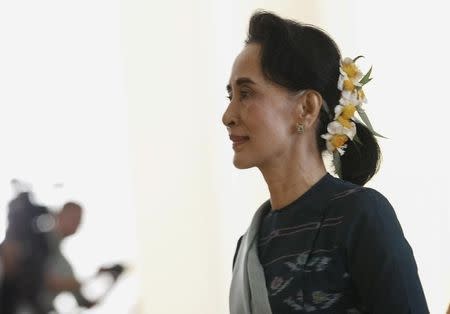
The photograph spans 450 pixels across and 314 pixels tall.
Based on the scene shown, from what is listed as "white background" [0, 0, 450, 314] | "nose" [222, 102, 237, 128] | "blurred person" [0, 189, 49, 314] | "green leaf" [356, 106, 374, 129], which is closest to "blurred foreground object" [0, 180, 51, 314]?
"blurred person" [0, 189, 49, 314]

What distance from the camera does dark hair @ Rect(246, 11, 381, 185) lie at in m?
1.01

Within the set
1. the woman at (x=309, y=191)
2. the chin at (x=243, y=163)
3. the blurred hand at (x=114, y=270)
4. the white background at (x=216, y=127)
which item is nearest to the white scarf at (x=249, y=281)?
the woman at (x=309, y=191)

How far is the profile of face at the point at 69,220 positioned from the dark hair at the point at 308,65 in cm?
80

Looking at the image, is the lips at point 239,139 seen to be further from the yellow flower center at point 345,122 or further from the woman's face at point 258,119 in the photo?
the yellow flower center at point 345,122

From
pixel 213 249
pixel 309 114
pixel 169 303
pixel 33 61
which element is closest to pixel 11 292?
pixel 309 114

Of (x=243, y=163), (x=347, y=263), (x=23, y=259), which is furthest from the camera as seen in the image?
(x=243, y=163)

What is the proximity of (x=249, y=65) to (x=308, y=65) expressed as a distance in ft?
0.28

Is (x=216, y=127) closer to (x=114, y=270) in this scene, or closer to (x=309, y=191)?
(x=309, y=191)

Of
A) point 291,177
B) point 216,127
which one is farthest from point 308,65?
point 216,127

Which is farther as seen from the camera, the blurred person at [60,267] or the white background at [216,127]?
the white background at [216,127]

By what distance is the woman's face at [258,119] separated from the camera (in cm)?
99

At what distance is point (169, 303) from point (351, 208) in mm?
854

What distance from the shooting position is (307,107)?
102cm

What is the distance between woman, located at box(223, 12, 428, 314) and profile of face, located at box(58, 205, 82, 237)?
67cm
